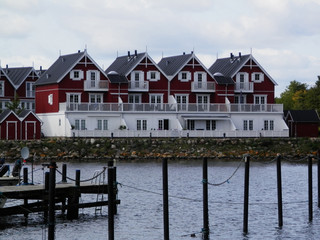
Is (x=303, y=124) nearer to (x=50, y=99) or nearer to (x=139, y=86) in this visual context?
(x=139, y=86)

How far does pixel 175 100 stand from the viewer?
9238cm

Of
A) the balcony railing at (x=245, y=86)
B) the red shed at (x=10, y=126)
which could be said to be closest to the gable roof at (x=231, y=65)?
the balcony railing at (x=245, y=86)

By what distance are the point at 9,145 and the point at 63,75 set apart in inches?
506

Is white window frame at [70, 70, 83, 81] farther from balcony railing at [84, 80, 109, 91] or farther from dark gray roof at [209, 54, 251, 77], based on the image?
dark gray roof at [209, 54, 251, 77]

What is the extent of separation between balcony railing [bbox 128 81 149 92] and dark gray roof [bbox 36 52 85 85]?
6425mm

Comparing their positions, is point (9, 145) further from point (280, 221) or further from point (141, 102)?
point (280, 221)

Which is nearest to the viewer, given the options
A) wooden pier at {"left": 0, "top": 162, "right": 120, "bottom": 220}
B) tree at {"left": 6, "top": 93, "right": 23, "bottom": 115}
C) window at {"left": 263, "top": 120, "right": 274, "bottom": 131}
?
wooden pier at {"left": 0, "top": 162, "right": 120, "bottom": 220}

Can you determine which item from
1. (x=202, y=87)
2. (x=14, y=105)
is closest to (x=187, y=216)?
(x=202, y=87)

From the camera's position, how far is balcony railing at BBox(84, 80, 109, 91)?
89.3 meters

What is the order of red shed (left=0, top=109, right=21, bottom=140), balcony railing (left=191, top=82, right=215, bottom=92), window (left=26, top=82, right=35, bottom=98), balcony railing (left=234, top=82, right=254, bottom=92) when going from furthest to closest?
window (left=26, top=82, right=35, bottom=98)
balcony railing (left=234, top=82, right=254, bottom=92)
balcony railing (left=191, top=82, right=215, bottom=92)
red shed (left=0, top=109, right=21, bottom=140)

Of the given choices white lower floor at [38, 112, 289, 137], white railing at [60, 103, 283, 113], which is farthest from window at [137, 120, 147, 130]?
white railing at [60, 103, 283, 113]

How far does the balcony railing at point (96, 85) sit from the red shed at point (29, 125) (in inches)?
281

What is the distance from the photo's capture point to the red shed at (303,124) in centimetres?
9706

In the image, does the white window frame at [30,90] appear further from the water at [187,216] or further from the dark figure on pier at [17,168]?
the dark figure on pier at [17,168]
